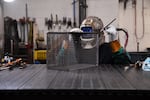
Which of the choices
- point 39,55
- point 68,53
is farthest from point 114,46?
point 39,55

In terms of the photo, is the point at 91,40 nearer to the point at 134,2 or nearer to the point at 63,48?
the point at 63,48

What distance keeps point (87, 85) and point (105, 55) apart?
104cm

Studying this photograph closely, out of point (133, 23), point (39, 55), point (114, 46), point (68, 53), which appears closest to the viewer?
point (68, 53)

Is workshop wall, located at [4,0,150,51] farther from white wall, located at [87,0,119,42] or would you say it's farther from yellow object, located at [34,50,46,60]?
yellow object, located at [34,50,46,60]

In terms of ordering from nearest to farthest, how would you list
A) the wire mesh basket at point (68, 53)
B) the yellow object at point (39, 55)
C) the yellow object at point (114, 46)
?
1. the wire mesh basket at point (68, 53)
2. the yellow object at point (114, 46)
3. the yellow object at point (39, 55)

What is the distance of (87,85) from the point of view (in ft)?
3.81

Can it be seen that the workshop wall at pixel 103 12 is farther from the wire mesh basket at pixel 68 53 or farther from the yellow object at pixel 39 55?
the wire mesh basket at pixel 68 53

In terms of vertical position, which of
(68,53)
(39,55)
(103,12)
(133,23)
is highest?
(103,12)

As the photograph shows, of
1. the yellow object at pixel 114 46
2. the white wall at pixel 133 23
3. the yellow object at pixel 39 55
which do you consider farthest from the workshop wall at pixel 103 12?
the yellow object at pixel 114 46

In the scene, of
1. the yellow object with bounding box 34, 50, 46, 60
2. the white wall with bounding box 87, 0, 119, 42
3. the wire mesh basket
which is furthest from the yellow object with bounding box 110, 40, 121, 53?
the white wall with bounding box 87, 0, 119, 42

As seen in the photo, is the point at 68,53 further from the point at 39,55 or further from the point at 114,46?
the point at 39,55
